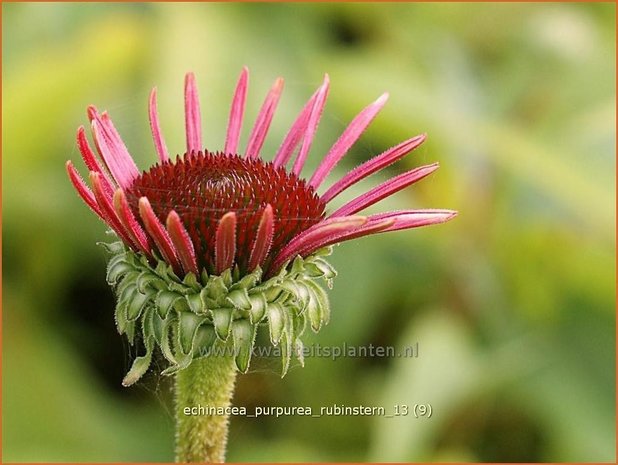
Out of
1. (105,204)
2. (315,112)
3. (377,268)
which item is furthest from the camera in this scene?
(377,268)

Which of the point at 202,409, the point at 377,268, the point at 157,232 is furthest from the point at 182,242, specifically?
the point at 377,268

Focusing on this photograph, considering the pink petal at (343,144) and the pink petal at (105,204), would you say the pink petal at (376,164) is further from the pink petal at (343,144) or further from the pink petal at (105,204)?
the pink petal at (105,204)

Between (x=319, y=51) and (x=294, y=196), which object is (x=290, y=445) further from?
(x=319, y=51)

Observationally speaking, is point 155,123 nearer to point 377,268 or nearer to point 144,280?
point 144,280

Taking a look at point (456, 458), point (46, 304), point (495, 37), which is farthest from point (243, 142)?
point (495, 37)

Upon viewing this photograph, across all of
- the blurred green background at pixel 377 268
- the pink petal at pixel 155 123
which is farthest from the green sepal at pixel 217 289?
the blurred green background at pixel 377 268
